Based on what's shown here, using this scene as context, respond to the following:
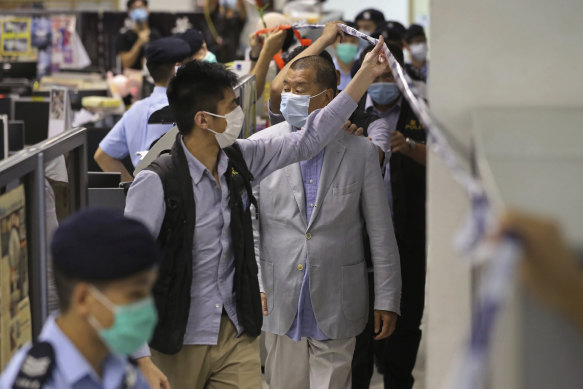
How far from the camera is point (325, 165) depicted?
130 inches

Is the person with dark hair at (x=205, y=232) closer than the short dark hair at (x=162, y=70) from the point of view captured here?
Yes

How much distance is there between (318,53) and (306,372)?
48.0 inches

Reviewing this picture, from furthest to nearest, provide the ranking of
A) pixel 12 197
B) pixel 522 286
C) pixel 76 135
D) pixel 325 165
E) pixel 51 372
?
pixel 325 165, pixel 76 135, pixel 12 197, pixel 51 372, pixel 522 286

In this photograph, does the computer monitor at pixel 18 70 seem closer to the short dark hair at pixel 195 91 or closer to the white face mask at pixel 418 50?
the white face mask at pixel 418 50

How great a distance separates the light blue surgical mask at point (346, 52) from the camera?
6.10 meters

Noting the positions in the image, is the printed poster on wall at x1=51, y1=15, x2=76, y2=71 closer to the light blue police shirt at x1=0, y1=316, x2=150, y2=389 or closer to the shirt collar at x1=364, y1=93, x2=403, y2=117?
the shirt collar at x1=364, y1=93, x2=403, y2=117

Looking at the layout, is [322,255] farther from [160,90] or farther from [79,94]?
[79,94]

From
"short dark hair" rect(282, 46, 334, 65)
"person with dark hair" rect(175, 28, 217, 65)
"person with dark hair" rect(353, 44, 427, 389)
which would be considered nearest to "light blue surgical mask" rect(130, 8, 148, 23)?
"person with dark hair" rect(175, 28, 217, 65)

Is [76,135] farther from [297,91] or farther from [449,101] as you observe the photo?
[449,101]

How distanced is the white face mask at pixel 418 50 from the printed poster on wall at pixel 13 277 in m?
6.05

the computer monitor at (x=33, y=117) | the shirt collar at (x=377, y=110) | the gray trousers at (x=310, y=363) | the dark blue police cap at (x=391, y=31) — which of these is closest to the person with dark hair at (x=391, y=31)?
the dark blue police cap at (x=391, y=31)

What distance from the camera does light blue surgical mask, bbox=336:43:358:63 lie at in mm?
6102

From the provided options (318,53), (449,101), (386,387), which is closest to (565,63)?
(449,101)

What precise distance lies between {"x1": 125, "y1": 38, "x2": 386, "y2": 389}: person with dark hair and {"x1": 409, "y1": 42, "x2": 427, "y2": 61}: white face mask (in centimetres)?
503
